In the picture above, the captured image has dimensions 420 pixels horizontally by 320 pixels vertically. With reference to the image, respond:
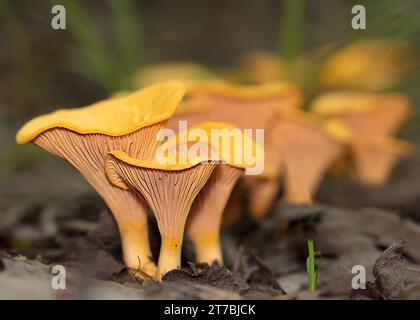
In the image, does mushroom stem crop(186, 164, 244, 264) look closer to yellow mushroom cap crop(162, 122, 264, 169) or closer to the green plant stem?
yellow mushroom cap crop(162, 122, 264, 169)

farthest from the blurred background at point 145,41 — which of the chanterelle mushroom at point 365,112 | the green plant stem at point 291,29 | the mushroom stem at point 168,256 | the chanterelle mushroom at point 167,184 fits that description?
the mushroom stem at point 168,256

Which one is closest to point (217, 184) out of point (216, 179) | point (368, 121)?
point (216, 179)

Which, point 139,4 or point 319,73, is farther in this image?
point 139,4

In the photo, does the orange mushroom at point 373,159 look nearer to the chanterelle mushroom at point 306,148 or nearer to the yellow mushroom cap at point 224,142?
the chanterelle mushroom at point 306,148

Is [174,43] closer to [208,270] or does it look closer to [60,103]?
[60,103]

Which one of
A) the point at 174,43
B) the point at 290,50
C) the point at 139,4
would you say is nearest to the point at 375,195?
the point at 290,50
